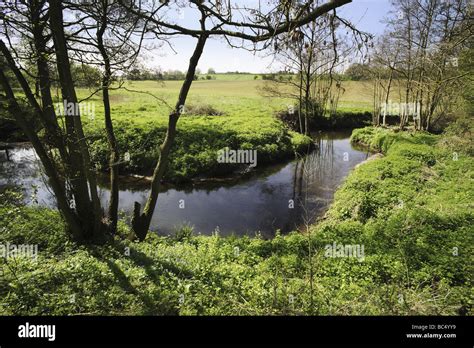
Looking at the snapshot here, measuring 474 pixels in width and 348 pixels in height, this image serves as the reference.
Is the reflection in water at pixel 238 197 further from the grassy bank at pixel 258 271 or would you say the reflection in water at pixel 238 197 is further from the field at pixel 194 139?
the grassy bank at pixel 258 271

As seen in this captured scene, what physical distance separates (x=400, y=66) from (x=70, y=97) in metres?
27.2

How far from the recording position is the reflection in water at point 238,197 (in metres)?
12.8

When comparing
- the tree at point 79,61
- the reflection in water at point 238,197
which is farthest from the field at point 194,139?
the tree at point 79,61

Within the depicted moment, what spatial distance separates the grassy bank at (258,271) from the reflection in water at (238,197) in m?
2.51

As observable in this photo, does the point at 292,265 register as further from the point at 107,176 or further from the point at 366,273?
the point at 107,176

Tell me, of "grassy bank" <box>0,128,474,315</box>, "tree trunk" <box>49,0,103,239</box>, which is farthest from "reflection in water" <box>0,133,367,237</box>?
"tree trunk" <box>49,0,103,239</box>

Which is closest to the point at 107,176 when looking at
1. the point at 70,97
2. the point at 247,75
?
the point at 70,97

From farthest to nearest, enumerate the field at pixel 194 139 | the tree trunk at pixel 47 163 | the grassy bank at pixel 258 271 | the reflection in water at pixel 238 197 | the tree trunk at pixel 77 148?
the field at pixel 194 139 < the reflection in water at pixel 238 197 < the tree trunk at pixel 47 163 < the tree trunk at pixel 77 148 < the grassy bank at pixel 258 271

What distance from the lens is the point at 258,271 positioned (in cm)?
656

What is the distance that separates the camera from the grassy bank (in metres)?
4.85

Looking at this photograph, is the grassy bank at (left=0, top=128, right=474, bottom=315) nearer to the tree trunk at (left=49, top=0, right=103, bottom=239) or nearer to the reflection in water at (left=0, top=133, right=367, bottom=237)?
the tree trunk at (left=49, top=0, right=103, bottom=239)

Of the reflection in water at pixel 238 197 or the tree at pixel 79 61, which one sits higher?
the tree at pixel 79 61

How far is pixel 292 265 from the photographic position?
6.82 metres

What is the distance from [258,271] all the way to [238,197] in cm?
923
